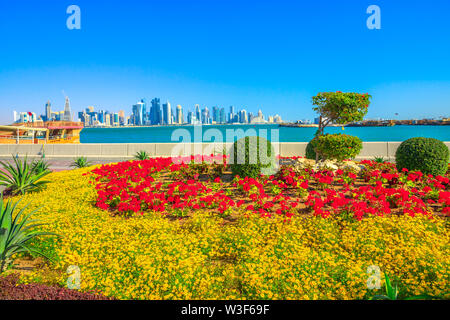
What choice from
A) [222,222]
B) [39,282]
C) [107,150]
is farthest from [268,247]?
[107,150]

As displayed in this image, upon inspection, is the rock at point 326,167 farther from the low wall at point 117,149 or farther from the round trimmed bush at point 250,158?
the low wall at point 117,149

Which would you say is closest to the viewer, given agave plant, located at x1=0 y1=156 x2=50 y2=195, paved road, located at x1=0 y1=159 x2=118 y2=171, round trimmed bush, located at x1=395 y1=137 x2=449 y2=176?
round trimmed bush, located at x1=395 y1=137 x2=449 y2=176

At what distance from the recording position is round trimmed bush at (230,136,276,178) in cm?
839

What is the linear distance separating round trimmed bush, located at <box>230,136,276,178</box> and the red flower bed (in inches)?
13.0

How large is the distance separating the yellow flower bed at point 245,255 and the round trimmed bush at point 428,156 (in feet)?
11.6

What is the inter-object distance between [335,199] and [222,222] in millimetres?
2809

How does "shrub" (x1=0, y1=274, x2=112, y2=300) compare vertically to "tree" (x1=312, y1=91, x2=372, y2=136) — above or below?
below

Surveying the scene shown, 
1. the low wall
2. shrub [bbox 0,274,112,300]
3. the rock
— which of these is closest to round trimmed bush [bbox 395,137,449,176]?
the rock

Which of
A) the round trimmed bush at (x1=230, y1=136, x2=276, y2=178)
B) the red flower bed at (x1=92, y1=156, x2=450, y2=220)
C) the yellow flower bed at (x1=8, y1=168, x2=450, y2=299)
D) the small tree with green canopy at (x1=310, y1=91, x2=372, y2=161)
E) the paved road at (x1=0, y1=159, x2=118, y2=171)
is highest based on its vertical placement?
the small tree with green canopy at (x1=310, y1=91, x2=372, y2=161)

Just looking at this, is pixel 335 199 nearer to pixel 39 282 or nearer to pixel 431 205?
pixel 431 205

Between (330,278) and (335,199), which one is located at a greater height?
(335,199)

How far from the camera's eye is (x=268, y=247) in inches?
187

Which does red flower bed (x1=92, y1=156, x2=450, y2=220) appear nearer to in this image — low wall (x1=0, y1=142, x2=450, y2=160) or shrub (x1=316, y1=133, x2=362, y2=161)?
shrub (x1=316, y1=133, x2=362, y2=161)

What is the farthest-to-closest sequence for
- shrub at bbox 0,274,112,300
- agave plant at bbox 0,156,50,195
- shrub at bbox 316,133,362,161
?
shrub at bbox 316,133,362,161
agave plant at bbox 0,156,50,195
shrub at bbox 0,274,112,300
